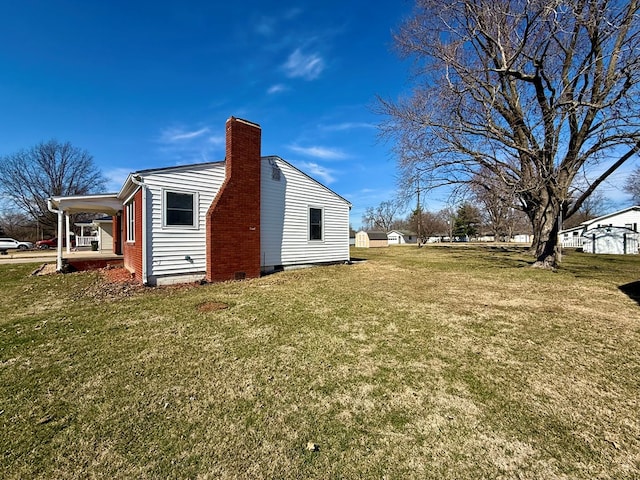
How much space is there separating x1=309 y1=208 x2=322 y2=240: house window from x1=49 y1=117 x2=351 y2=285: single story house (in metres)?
0.88

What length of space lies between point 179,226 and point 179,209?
515 mm

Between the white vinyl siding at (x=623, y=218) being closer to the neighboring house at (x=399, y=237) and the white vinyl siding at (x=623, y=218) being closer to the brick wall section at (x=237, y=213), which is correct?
the brick wall section at (x=237, y=213)

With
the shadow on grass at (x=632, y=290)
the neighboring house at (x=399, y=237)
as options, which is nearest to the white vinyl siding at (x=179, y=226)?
the shadow on grass at (x=632, y=290)

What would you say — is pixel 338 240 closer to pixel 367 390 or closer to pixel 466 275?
pixel 466 275

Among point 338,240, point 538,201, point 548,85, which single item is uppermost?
point 548,85

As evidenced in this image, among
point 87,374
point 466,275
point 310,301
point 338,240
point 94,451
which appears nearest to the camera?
point 94,451

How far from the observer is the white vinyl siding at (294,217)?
10273 mm

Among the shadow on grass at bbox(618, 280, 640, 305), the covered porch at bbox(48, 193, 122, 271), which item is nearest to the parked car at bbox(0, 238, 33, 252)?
the covered porch at bbox(48, 193, 122, 271)

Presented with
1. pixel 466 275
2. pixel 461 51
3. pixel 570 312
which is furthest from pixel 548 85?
pixel 570 312

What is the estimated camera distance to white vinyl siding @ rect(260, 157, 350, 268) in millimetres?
10273

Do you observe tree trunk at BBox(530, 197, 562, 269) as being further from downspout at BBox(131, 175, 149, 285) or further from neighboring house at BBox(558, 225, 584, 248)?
neighboring house at BBox(558, 225, 584, 248)

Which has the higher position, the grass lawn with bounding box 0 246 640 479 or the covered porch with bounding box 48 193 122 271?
the covered porch with bounding box 48 193 122 271

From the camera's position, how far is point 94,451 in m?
2.08

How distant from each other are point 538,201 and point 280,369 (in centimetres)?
1461
